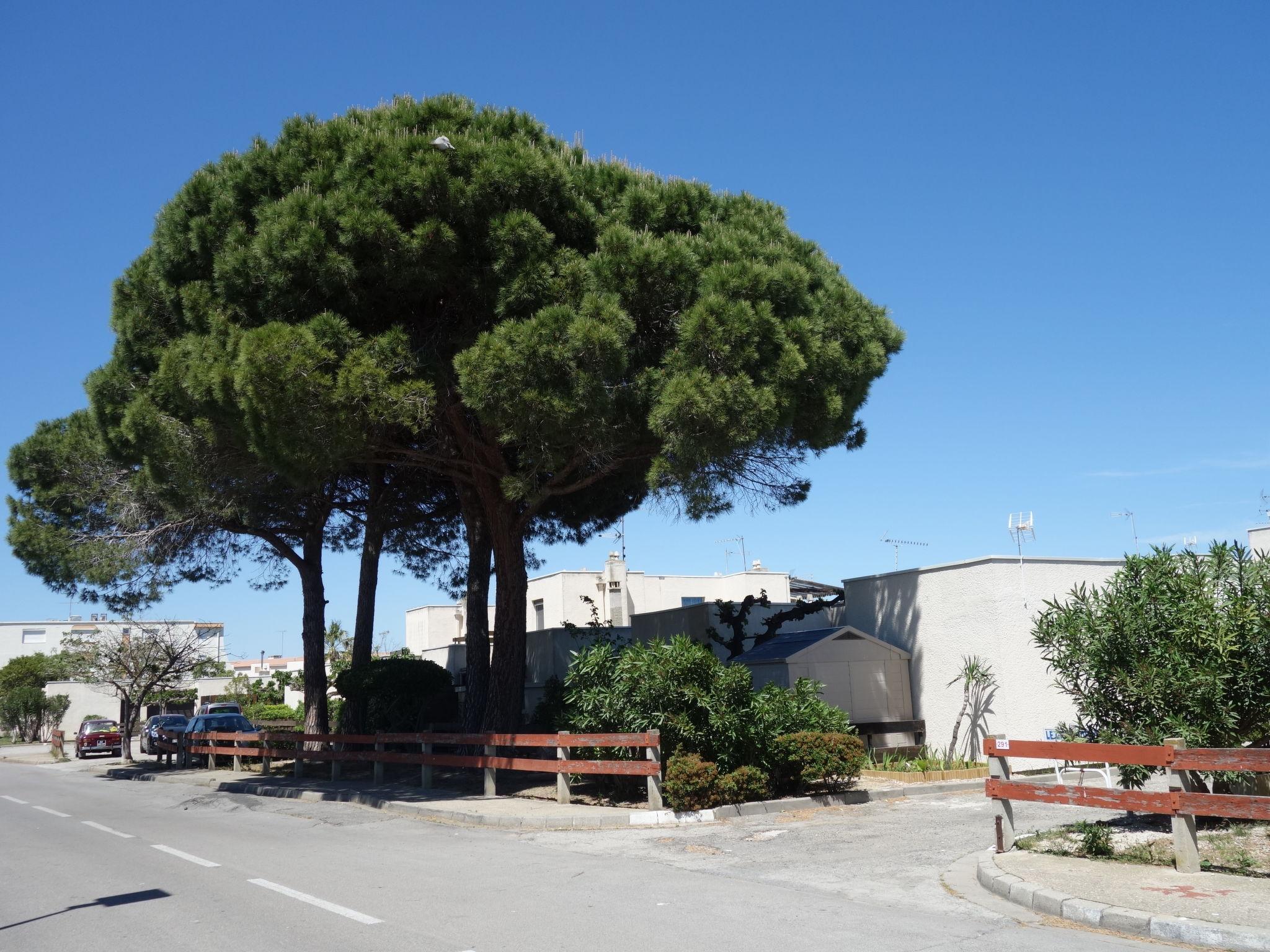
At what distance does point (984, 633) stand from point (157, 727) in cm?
2777

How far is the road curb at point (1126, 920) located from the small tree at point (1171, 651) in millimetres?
2559

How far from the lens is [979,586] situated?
1753 centimetres

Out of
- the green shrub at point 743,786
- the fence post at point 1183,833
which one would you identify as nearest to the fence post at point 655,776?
Answer: the green shrub at point 743,786

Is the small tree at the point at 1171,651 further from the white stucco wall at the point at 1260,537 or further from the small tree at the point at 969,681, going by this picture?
the white stucco wall at the point at 1260,537

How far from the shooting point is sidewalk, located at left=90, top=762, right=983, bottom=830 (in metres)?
13.3

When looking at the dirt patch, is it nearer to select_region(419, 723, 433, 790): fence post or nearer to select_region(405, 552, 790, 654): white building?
select_region(419, 723, 433, 790): fence post

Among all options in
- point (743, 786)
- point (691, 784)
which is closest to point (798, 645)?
point (743, 786)

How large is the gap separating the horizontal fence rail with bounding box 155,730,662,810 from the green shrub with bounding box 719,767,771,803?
90 cm

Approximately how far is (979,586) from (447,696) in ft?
48.8

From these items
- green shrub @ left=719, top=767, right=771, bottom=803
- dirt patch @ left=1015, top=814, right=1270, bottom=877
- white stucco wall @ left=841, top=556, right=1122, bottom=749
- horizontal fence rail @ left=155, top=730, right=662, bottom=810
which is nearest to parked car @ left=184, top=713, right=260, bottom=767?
horizontal fence rail @ left=155, top=730, right=662, bottom=810

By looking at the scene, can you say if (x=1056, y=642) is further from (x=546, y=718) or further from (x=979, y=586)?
(x=546, y=718)

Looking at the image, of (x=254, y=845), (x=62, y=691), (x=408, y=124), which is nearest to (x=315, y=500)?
(x=408, y=124)

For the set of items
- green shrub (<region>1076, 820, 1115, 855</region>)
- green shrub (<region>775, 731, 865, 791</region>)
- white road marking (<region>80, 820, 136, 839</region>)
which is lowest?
white road marking (<region>80, 820, 136, 839</region>)

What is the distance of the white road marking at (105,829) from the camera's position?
46.1 feet
